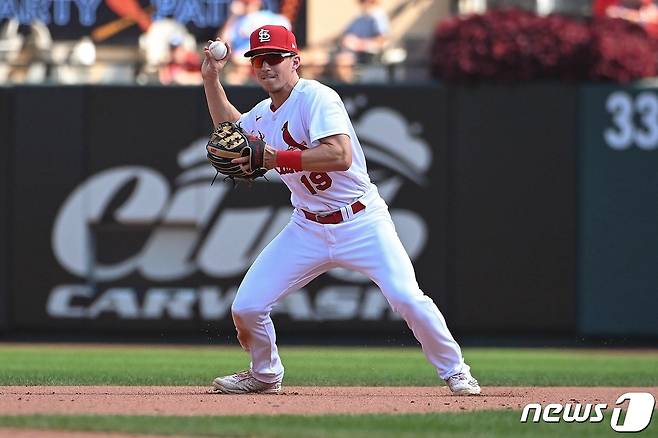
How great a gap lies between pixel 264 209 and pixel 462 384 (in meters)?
6.49

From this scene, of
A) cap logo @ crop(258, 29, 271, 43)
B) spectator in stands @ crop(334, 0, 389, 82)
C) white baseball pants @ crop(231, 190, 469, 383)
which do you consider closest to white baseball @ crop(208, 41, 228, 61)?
cap logo @ crop(258, 29, 271, 43)

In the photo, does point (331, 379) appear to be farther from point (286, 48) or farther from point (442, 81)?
point (442, 81)

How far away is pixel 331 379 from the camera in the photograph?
868 cm

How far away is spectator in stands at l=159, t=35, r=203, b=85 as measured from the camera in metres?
13.6

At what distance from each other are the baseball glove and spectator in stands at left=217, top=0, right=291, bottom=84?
6.26 m

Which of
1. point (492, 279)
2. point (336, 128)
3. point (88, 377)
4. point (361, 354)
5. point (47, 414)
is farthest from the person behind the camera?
point (492, 279)

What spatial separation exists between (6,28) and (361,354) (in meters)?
5.04

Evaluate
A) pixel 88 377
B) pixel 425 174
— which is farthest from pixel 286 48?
pixel 425 174

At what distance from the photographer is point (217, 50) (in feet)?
23.9

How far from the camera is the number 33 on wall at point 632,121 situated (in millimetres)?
13141

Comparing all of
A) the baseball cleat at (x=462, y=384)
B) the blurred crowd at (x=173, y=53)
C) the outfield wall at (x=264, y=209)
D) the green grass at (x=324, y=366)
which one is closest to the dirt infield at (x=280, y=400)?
the baseball cleat at (x=462, y=384)

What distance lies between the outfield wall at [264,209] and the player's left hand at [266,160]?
6590 millimetres

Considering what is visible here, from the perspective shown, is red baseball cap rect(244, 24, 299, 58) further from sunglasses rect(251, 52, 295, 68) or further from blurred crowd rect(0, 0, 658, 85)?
blurred crowd rect(0, 0, 658, 85)

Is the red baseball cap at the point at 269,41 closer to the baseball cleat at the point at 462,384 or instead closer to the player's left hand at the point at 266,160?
the player's left hand at the point at 266,160
